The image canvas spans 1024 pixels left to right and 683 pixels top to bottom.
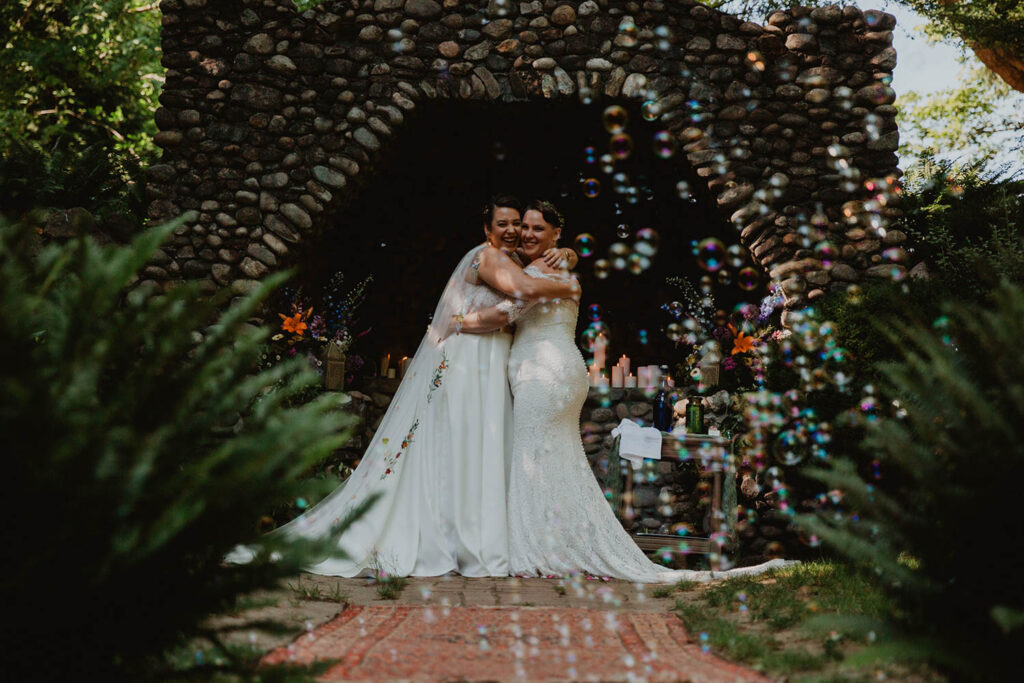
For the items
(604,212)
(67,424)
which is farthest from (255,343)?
(604,212)

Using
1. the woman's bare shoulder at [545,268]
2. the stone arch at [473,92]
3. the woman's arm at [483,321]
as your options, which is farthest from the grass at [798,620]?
the stone arch at [473,92]

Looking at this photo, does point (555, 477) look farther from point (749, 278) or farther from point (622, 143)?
point (622, 143)

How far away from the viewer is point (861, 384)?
18.5 feet

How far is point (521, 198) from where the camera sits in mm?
9594

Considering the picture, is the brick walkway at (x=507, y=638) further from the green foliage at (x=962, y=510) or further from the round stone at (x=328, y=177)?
the round stone at (x=328, y=177)

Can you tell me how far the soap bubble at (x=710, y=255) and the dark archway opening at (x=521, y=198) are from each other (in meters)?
0.15

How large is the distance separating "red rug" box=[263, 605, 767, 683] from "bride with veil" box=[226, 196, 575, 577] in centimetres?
110

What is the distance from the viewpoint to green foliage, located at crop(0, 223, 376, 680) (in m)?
2.00

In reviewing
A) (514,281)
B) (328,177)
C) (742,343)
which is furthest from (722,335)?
(328,177)

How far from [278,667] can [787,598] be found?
2.74 m

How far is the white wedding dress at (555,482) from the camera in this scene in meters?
5.01

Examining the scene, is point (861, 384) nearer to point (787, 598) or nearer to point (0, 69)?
point (787, 598)

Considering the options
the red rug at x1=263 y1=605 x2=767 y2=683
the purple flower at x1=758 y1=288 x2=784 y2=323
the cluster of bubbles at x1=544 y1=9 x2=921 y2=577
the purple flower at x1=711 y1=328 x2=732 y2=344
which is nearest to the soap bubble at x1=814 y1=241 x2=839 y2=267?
the cluster of bubbles at x1=544 y1=9 x2=921 y2=577

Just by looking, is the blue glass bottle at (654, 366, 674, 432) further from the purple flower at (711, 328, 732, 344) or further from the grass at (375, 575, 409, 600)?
the grass at (375, 575, 409, 600)
